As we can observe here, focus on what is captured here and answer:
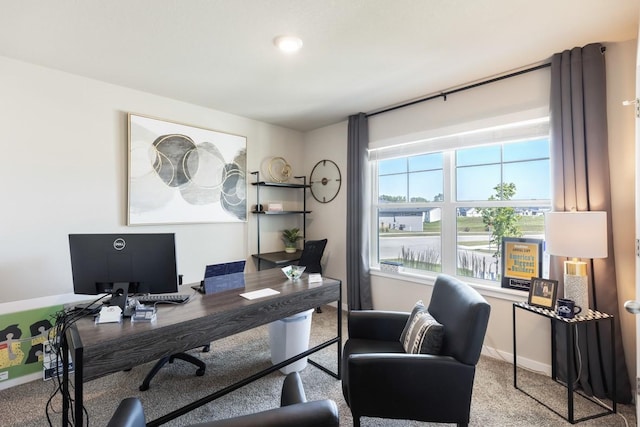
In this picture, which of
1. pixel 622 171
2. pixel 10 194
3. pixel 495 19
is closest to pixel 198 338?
pixel 10 194

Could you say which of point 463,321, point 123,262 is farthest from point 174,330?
point 463,321

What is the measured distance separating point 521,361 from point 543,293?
0.76m

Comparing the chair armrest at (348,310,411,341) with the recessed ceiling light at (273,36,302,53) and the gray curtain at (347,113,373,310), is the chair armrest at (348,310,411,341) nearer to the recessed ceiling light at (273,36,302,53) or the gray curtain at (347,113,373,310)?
the gray curtain at (347,113,373,310)

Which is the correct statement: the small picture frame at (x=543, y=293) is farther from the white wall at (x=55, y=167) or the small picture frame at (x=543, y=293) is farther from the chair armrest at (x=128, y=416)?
the white wall at (x=55, y=167)

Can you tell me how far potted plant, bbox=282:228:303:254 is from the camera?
4.09m

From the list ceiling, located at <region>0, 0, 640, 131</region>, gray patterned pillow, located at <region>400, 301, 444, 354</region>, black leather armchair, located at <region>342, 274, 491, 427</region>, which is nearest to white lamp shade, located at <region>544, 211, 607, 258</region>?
black leather armchair, located at <region>342, 274, 491, 427</region>

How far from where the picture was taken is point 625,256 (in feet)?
6.74

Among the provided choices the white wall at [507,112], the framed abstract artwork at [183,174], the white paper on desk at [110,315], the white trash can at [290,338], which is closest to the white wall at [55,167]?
the framed abstract artwork at [183,174]

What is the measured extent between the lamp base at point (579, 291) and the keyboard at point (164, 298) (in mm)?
2505

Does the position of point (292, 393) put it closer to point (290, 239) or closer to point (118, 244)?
point (118, 244)

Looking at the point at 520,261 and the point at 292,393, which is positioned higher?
the point at 520,261

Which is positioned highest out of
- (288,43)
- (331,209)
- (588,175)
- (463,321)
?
(288,43)

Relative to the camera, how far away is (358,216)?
→ 3564 millimetres

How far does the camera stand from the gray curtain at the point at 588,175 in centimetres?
204
